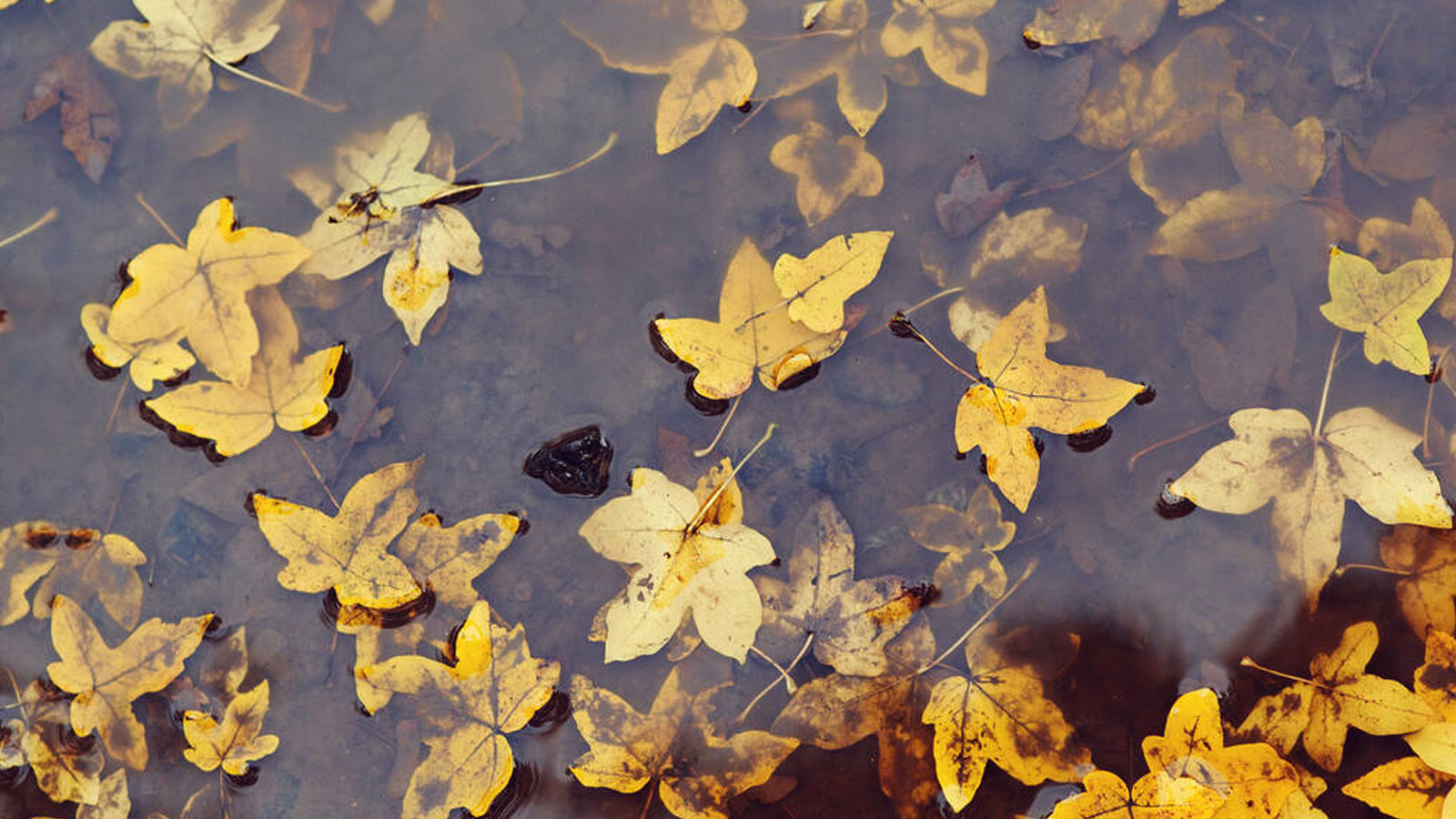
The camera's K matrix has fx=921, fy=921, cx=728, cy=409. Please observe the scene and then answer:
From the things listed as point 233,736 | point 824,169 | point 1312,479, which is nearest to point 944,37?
point 824,169

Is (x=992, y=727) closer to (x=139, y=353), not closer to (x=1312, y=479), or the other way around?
(x=1312, y=479)

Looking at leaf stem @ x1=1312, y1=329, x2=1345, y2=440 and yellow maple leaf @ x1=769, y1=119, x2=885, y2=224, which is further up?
yellow maple leaf @ x1=769, y1=119, x2=885, y2=224

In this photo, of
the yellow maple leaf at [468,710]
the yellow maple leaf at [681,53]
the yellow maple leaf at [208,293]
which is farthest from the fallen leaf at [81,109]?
the yellow maple leaf at [468,710]

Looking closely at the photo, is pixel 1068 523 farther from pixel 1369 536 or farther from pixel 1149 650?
pixel 1369 536

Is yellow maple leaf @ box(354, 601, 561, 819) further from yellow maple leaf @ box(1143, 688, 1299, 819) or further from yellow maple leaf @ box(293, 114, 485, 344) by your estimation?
yellow maple leaf @ box(1143, 688, 1299, 819)

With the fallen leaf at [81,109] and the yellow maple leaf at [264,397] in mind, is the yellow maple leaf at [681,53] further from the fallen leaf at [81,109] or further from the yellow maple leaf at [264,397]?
the fallen leaf at [81,109]

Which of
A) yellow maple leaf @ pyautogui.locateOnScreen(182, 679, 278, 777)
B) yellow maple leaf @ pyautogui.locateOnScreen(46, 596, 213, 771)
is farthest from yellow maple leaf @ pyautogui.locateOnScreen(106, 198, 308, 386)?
yellow maple leaf @ pyautogui.locateOnScreen(182, 679, 278, 777)
